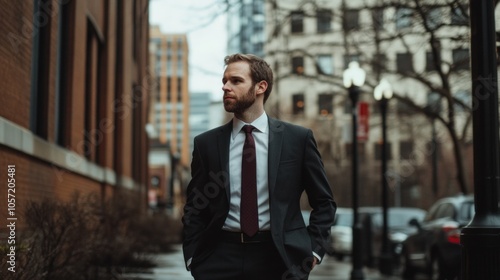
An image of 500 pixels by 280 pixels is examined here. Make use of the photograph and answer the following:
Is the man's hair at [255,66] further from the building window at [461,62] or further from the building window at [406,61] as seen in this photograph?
the building window at [406,61]

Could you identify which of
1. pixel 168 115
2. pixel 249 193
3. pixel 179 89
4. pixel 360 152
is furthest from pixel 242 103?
pixel 168 115

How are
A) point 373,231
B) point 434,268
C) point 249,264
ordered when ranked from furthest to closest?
point 373,231, point 434,268, point 249,264

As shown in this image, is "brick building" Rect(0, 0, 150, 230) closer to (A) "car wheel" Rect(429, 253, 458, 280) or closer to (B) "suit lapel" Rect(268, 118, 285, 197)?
(B) "suit lapel" Rect(268, 118, 285, 197)

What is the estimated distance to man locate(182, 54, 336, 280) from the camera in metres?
4.24

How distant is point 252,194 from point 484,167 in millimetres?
2427

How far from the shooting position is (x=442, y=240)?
1254 cm

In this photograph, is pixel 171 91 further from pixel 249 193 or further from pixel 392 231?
pixel 249 193

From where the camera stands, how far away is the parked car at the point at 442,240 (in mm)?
12086

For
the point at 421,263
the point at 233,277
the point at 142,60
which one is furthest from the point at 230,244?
the point at 142,60

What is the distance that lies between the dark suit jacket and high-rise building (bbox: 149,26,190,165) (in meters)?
66.5

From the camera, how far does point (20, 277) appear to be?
6.34m

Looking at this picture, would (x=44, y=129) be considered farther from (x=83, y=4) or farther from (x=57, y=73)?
(x=83, y=4)

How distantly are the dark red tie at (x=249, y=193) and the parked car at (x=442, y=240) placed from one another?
26.5 ft

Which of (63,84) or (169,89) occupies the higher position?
(169,89)
